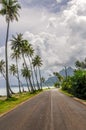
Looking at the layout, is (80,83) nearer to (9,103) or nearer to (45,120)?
(9,103)

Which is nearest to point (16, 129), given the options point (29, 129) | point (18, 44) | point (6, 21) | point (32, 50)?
point (29, 129)

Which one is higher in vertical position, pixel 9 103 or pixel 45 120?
pixel 9 103

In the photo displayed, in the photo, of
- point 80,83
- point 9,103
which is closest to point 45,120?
point 9,103

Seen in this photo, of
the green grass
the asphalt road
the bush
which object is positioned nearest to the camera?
the asphalt road

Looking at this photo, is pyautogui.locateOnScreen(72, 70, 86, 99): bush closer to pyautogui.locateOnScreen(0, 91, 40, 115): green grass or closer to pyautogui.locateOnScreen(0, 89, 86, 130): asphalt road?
pyautogui.locateOnScreen(0, 91, 40, 115): green grass

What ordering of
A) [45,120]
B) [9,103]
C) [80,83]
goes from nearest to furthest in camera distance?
[45,120], [9,103], [80,83]

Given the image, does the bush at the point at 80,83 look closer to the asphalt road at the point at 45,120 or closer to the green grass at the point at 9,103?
the green grass at the point at 9,103

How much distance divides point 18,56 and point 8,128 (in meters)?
79.1

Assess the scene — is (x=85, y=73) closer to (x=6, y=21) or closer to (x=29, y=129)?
(x=6, y=21)

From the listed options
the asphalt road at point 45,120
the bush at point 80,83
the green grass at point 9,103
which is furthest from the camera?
the bush at point 80,83

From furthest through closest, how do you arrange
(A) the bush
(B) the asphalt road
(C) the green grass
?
(A) the bush → (C) the green grass → (B) the asphalt road

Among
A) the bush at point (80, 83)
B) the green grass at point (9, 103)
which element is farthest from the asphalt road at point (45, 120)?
the bush at point (80, 83)

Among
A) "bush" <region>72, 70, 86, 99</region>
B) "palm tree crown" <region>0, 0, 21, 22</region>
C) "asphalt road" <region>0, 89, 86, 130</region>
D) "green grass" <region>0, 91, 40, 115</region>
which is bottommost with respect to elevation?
"asphalt road" <region>0, 89, 86, 130</region>

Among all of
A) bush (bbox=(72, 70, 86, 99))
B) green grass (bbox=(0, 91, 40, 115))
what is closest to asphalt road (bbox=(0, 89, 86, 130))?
green grass (bbox=(0, 91, 40, 115))
